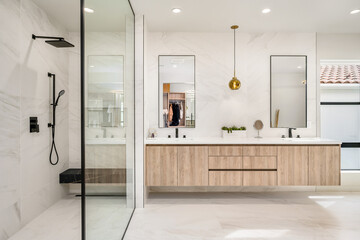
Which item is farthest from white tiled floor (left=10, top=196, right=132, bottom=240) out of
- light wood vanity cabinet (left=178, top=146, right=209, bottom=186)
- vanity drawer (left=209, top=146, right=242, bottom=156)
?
vanity drawer (left=209, top=146, right=242, bottom=156)

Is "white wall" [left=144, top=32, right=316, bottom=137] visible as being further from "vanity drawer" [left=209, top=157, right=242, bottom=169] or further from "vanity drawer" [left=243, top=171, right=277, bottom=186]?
"vanity drawer" [left=243, top=171, right=277, bottom=186]

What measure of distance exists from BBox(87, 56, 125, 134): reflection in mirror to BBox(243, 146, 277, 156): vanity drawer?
1.80 metres

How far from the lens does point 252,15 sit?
320 cm

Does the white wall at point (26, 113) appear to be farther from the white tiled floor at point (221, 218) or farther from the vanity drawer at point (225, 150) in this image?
the vanity drawer at point (225, 150)

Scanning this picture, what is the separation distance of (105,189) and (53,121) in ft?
6.08

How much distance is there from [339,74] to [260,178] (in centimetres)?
238

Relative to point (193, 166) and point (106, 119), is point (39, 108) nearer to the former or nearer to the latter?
point (106, 119)

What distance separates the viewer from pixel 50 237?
2.37 m

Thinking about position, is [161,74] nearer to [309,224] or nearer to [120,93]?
[120,93]

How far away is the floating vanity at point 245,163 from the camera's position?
320 centimetres

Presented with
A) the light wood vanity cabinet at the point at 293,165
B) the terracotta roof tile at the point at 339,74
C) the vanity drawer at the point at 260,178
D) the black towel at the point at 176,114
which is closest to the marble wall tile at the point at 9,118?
the black towel at the point at 176,114

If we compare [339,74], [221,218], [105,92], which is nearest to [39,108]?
[105,92]

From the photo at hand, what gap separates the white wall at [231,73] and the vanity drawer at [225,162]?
684mm

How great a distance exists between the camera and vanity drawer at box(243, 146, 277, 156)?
10.5ft
